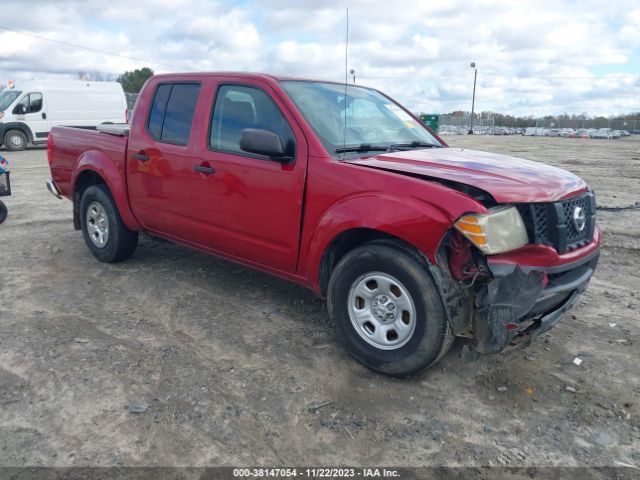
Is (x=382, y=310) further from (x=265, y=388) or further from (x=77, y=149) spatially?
(x=77, y=149)

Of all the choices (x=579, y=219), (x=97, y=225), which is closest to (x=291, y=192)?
(x=579, y=219)

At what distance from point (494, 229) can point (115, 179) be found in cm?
379

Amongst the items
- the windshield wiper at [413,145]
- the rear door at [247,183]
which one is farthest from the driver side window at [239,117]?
the windshield wiper at [413,145]

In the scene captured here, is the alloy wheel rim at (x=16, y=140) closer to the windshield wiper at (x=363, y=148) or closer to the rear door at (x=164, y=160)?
the rear door at (x=164, y=160)

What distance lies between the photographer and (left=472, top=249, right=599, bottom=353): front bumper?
2.91 m

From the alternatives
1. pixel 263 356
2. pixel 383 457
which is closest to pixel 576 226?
pixel 383 457

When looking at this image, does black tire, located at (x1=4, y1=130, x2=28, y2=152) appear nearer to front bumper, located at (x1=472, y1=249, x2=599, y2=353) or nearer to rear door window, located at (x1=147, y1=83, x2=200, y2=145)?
rear door window, located at (x1=147, y1=83, x2=200, y2=145)

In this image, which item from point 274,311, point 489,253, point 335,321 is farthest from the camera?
point 274,311

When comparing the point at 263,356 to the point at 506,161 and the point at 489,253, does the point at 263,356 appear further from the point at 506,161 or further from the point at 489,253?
the point at 506,161

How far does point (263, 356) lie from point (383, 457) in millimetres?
1268

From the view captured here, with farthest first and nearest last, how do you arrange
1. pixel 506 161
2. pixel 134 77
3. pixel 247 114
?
1. pixel 134 77
2. pixel 247 114
3. pixel 506 161

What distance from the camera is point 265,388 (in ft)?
10.7

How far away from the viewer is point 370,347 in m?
3.41

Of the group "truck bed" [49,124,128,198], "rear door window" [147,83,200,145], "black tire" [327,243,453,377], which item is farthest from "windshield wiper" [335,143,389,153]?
"truck bed" [49,124,128,198]
